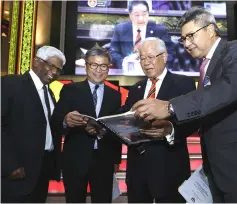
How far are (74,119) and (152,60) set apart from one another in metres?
0.56

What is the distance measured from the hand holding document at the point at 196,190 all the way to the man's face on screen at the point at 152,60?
0.61m

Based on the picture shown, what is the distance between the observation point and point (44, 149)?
5.29 feet

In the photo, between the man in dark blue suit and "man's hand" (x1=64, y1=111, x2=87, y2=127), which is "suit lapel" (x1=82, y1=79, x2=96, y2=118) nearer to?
"man's hand" (x1=64, y1=111, x2=87, y2=127)

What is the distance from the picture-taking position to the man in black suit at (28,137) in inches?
57.8

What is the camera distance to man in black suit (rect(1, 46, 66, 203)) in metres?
1.47

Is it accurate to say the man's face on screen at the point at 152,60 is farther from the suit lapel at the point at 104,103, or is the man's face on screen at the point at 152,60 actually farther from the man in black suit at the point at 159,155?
the suit lapel at the point at 104,103

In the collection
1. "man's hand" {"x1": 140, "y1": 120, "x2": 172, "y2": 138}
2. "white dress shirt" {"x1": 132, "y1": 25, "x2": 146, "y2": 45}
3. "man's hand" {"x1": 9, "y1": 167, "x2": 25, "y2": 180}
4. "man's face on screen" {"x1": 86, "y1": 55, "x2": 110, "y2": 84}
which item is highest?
"white dress shirt" {"x1": 132, "y1": 25, "x2": 146, "y2": 45}

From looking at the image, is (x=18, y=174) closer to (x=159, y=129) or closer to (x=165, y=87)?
(x=159, y=129)

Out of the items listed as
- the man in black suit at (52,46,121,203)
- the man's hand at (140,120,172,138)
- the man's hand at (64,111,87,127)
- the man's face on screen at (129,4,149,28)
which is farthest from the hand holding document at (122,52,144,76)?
the man's hand at (140,120,172,138)

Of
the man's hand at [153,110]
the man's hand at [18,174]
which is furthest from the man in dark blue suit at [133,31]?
the man's hand at [153,110]

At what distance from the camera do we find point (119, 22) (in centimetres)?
493

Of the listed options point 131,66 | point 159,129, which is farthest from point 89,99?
point 131,66

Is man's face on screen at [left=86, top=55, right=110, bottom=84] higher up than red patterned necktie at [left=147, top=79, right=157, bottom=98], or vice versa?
man's face on screen at [left=86, top=55, right=110, bottom=84]

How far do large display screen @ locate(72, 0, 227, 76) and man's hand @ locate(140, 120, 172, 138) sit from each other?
342 cm
